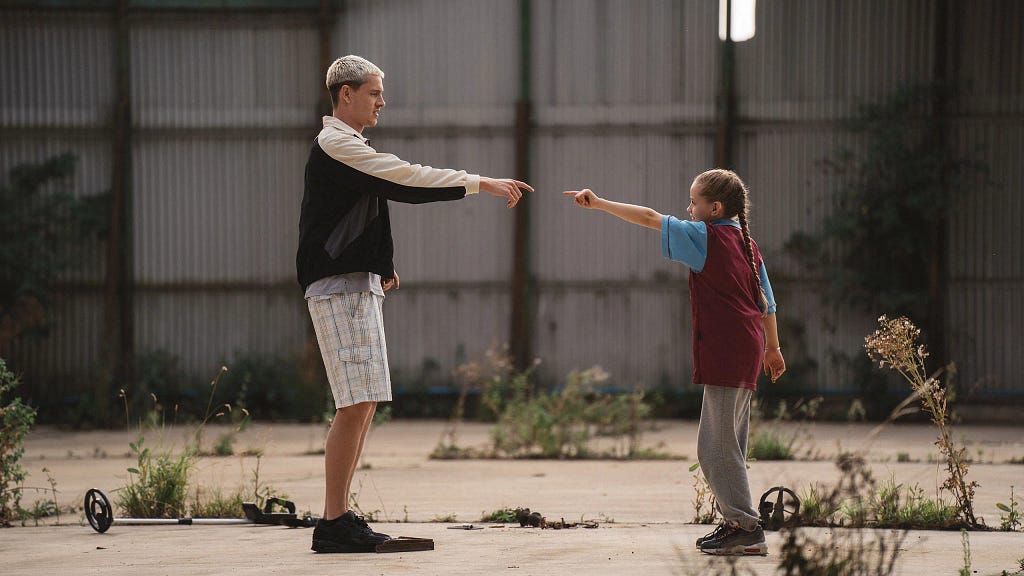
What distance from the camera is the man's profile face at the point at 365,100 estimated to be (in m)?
5.06

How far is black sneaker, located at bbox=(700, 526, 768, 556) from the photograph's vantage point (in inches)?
185

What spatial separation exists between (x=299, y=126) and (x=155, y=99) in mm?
1808

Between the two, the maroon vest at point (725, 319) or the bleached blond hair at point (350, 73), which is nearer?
the maroon vest at point (725, 319)

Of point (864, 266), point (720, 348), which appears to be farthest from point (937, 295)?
point (720, 348)

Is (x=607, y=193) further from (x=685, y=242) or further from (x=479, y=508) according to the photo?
(x=685, y=242)

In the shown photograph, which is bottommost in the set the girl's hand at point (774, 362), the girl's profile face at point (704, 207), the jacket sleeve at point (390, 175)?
the girl's hand at point (774, 362)

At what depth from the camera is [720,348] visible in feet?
15.6

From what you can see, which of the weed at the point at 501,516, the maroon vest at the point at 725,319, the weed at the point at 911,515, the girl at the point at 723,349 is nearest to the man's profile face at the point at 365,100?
the girl at the point at 723,349

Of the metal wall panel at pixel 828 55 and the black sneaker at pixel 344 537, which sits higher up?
the metal wall panel at pixel 828 55

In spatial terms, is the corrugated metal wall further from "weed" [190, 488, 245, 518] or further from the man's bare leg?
the man's bare leg

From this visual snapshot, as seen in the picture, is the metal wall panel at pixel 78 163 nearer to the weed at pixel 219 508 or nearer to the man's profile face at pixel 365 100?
the weed at pixel 219 508

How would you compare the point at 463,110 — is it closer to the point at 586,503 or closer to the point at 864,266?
the point at 864,266

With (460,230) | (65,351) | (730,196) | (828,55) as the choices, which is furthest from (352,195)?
(65,351)

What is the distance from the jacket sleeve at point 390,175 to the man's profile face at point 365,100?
0.17m
